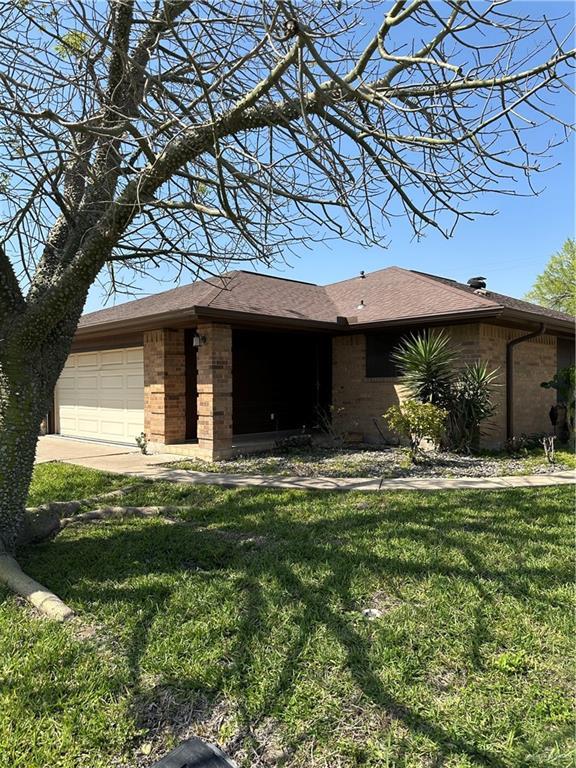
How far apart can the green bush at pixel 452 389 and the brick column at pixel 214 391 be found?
11.4 feet

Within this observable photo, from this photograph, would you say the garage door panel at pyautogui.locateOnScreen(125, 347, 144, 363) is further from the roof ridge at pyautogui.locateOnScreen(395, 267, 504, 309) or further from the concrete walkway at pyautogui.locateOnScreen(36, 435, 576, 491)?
the roof ridge at pyautogui.locateOnScreen(395, 267, 504, 309)

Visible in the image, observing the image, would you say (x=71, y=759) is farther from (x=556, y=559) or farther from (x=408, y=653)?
(x=556, y=559)

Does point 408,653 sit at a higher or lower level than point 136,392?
lower

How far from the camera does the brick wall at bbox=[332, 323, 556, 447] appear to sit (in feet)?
35.0

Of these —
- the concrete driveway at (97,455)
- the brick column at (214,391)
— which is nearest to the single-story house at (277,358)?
the brick column at (214,391)

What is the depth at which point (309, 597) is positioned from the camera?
370 cm

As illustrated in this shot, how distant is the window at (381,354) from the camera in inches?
468

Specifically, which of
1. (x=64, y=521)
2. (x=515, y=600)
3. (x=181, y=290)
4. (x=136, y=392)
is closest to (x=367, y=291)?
(x=181, y=290)

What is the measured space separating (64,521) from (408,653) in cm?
410

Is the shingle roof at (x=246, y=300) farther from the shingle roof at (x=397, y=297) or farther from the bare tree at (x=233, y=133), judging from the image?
the bare tree at (x=233, y=133)

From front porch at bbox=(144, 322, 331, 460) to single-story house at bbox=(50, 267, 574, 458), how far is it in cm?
3

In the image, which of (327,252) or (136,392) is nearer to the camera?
(327,252)

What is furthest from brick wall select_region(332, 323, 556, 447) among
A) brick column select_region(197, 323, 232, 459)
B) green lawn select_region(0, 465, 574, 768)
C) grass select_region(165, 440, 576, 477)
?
green lawn select_region(0, 465, 574, 768)

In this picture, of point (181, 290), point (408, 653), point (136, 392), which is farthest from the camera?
point (181, 290)
